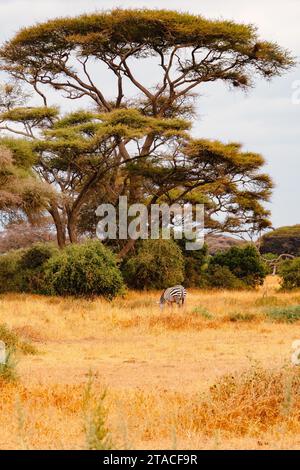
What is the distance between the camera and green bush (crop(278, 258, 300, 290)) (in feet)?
98.4

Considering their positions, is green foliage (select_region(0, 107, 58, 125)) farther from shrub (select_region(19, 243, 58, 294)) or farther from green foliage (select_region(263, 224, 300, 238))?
green foliage (select_region(263, 224, 300, 238))

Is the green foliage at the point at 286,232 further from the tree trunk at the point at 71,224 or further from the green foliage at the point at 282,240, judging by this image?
the tree trunk at the point at 71,224

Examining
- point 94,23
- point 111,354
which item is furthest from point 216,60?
point 111,354

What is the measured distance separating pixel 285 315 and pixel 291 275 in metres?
10.6

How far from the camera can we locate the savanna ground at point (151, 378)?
25.3ft

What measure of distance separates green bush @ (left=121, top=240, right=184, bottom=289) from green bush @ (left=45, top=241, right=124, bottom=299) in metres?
3.30

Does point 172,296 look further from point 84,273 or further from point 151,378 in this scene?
point 151,378

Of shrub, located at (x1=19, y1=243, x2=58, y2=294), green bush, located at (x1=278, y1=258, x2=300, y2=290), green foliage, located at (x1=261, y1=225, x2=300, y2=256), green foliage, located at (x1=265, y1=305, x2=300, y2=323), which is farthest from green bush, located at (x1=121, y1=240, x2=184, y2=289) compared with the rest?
green foliage, located at (x1=261, y1=225, x2=300, y2=256)

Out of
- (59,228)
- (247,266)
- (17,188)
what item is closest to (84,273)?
(17,188)

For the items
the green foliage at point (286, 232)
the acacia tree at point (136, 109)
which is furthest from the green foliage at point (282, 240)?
the acacia tree at point (136, 109)

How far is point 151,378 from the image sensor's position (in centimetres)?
1163

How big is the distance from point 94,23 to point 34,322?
1590 centimetres

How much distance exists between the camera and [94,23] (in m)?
31.2
